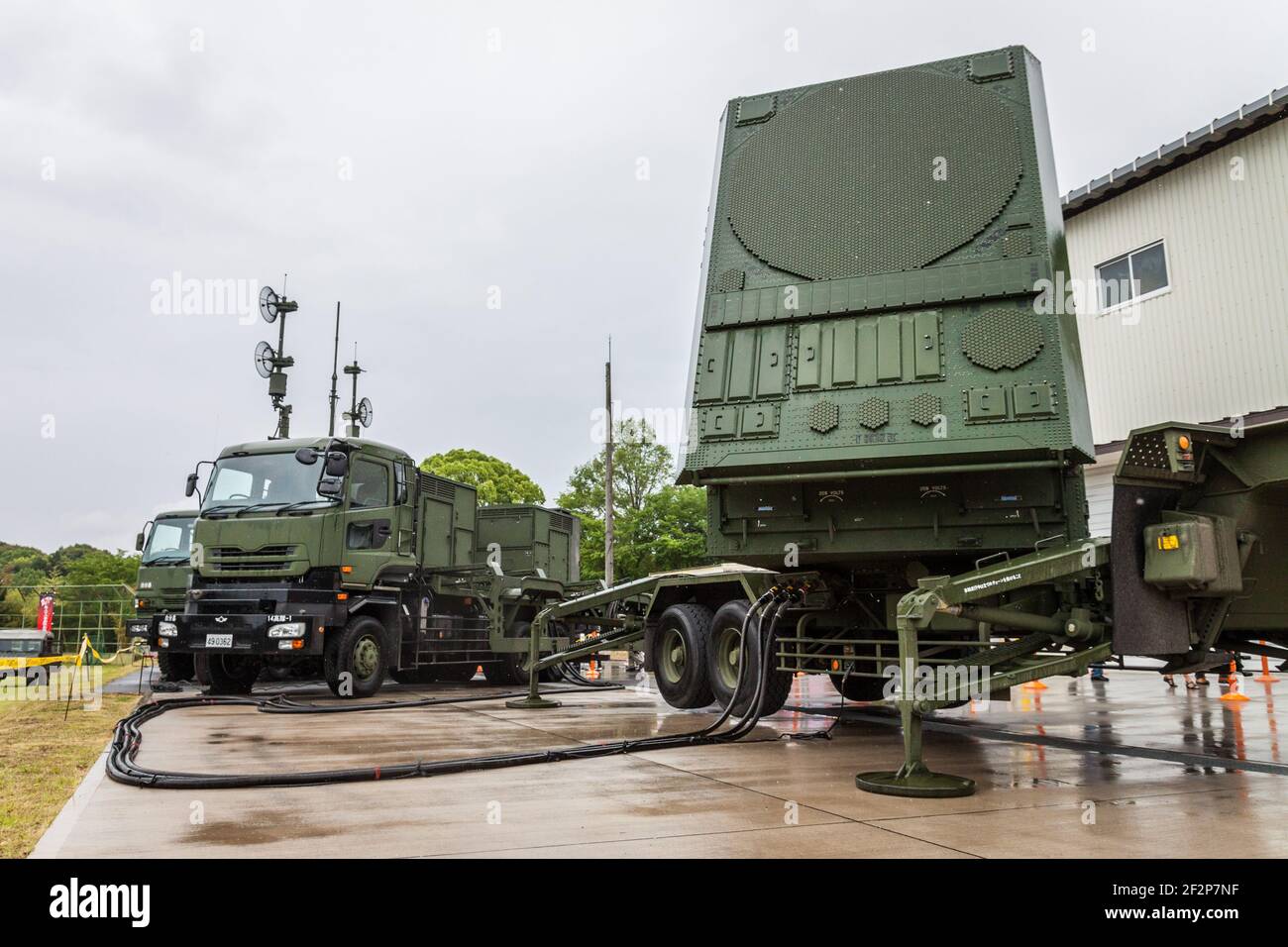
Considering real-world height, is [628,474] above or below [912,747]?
above

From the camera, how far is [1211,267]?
10758 mm

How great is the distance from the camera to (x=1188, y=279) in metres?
11.0

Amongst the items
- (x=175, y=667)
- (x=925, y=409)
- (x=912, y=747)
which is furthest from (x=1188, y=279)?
(x=175, y=667)

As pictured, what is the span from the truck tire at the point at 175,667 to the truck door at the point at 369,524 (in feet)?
12.3

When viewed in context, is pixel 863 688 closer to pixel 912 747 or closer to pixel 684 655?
pixel 684 655

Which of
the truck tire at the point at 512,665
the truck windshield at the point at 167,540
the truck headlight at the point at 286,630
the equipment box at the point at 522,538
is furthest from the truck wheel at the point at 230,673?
the truck windshield at the point at 167,540

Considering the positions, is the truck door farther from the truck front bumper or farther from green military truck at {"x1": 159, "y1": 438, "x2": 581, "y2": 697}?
the truck front bumper

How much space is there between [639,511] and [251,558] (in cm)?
3162

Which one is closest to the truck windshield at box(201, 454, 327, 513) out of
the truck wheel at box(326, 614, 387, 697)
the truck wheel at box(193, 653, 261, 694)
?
the truck wheel at box(326, 614, 387, 697)

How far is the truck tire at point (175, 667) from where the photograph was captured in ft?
44.1

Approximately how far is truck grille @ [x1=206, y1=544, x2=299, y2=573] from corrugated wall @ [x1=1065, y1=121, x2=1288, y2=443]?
A: 10027 mm

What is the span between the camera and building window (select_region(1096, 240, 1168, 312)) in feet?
37.6

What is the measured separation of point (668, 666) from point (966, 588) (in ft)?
15.7
